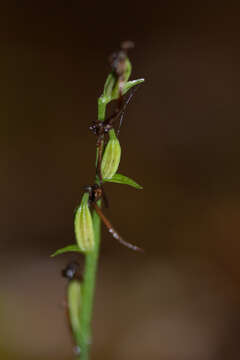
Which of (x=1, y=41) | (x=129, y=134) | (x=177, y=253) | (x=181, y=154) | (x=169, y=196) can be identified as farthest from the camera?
(x=1, y=41)

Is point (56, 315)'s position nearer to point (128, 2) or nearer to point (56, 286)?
point (56, 286)

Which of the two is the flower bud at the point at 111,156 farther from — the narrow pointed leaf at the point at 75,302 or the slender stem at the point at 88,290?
the narrow pointed leaf at the point at 75,302

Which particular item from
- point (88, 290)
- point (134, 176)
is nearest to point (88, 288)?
point (88, 290)

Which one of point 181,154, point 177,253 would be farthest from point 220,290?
point 181,154

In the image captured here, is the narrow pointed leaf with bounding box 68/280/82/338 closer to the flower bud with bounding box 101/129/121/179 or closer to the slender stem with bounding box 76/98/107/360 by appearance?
the slender stem with bounding box 76/98/107/360

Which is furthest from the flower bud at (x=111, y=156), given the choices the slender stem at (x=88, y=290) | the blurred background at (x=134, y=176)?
the blurred background at (x=134, y=176)
